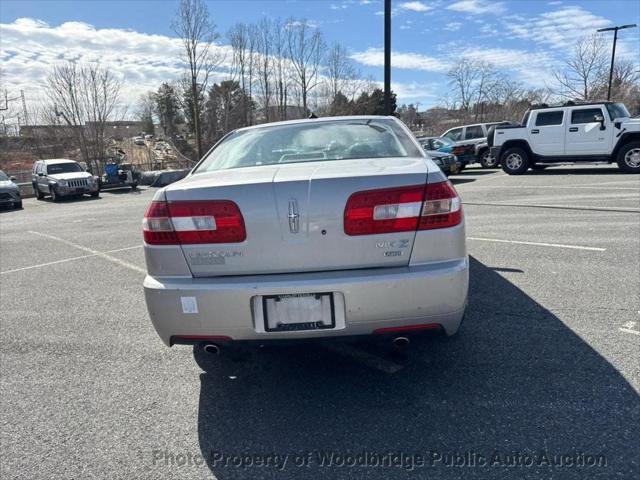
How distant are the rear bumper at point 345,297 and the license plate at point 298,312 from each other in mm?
32

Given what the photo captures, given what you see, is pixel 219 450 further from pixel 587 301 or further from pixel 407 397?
pixel 587 301

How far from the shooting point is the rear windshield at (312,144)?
2998mm

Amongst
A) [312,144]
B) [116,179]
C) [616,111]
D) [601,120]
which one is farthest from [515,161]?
[116,179]

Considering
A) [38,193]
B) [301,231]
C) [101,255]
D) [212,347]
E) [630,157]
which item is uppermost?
[301,231]

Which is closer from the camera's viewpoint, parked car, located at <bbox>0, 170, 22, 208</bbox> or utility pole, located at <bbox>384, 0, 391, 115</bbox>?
utility pole, located at <bbox>384, 0, 391, 115</bbox>

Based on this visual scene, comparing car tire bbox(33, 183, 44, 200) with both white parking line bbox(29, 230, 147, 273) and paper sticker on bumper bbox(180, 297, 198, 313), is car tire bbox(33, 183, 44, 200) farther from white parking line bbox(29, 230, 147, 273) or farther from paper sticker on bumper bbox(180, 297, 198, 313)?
paper sticker on bumper bbox(180, 297, 198, 313)

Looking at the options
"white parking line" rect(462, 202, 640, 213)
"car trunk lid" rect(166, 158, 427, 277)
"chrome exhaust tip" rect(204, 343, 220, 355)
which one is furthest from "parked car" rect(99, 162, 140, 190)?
"car trunk lid" rect(166, 158, 427, 277)

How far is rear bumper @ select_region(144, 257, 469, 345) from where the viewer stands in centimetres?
222

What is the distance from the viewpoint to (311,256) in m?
2.27

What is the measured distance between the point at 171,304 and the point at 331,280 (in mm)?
845

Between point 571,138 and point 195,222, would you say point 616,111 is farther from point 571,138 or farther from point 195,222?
point 195,222

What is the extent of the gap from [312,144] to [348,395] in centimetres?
169

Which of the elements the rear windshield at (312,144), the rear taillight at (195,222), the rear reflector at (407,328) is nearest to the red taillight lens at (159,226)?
the rear taillight at (195,222)

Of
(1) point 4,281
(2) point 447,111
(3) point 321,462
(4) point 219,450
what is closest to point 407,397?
(3) point 321,462
